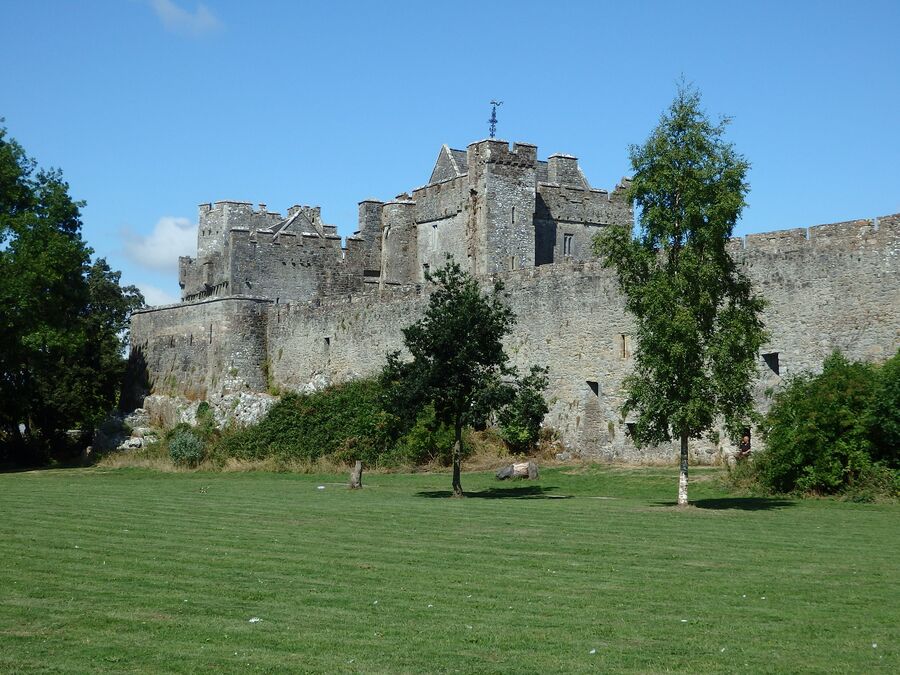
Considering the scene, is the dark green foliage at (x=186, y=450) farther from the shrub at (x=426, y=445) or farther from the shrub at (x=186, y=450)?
the shrub at (x=426, y=445)

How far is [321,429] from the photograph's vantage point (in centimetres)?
4034

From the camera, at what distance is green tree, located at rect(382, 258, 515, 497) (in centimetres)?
2777

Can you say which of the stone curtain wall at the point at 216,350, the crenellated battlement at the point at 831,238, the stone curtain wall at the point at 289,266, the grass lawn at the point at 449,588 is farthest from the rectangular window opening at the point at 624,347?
the stone curtain wall at the point at 289,266

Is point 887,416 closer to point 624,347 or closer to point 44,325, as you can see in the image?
point 624,347

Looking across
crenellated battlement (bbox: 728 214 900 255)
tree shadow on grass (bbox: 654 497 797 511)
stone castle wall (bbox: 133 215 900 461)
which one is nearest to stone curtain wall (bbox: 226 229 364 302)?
stone castle wall (bbox: 133 215 900 461)

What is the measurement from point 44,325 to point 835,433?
28.4m

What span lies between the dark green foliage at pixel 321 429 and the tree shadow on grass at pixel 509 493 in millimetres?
8195

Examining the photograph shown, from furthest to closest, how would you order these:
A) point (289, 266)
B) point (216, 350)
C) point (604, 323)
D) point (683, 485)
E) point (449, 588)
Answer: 1. point (289, 266)
2. point (216, 350)
3. point (604, 323)
4. point (683, 485)
5. point (449, 588)

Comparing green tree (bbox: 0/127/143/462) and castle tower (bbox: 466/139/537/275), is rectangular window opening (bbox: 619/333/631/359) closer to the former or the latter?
castle tower (bbox: 466/139/537/275)

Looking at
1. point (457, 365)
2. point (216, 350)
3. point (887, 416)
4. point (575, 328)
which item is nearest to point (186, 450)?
point (216, 350)

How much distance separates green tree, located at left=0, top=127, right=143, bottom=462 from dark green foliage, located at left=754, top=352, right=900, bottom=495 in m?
26.6

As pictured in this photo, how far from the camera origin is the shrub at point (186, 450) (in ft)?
137

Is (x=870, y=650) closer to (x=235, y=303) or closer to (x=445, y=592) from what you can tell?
(x=445, y=592)

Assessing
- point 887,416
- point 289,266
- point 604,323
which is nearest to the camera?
point 887,416
